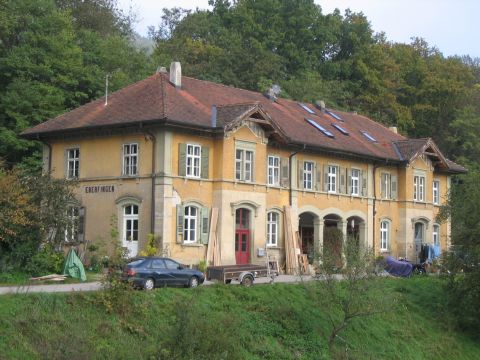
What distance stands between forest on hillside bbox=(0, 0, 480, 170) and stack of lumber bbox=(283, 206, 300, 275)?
14718 mm

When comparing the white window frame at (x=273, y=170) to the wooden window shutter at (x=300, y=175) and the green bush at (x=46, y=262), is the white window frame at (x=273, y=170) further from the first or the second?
the green bush at (x=46, y=262)

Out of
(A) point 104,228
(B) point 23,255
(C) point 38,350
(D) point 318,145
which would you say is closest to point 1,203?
(B) point 23,255

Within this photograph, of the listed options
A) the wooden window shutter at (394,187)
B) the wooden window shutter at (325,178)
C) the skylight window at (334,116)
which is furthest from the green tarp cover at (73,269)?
the skylight window at (334,116)

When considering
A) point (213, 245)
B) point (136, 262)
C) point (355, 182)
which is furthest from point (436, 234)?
point (136, 262)

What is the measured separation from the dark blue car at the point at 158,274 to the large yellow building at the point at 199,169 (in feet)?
16.5

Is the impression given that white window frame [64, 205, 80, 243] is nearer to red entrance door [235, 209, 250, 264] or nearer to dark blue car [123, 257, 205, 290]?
dark blue car [123, 257, 205, 290]

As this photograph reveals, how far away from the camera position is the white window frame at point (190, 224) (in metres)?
36.7

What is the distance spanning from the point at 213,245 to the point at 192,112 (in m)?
5.89

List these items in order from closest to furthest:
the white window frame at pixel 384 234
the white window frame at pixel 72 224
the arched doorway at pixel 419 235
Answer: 1. the white window frame at pixel 72 224
2. the white window frame at pixel 384 234
3. the arched doorway at pixel 419 235

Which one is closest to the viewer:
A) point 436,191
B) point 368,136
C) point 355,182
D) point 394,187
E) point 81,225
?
point 81,225

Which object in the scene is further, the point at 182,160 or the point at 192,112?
the point at 192,112

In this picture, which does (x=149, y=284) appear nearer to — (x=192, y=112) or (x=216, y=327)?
(x=216, y=327)

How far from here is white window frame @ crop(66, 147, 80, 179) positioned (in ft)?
130

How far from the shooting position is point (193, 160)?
3725 cm
